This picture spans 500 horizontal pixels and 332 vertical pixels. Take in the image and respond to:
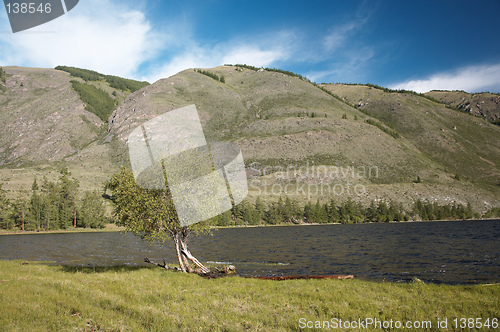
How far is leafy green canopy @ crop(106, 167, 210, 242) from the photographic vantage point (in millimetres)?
25219

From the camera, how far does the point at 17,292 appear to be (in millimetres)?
14344

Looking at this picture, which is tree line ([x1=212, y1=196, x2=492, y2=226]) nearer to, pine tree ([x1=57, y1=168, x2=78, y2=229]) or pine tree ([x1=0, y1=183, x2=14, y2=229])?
pine tree ([x1=57, y1=168, x2=78, y2=229])

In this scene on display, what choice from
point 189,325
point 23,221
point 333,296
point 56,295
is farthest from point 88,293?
point 23,221

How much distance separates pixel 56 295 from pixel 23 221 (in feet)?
452

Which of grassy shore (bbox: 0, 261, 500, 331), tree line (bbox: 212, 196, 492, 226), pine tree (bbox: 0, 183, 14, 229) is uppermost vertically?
pine tree (bbox: 0, 183, 14, 229)

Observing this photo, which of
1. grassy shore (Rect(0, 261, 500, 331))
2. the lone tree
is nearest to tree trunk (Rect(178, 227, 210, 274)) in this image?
the lone tree

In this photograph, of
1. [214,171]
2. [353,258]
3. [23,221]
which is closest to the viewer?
[214,171]

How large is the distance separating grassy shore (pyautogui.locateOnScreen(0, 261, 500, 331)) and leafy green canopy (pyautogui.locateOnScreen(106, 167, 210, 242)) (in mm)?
6522

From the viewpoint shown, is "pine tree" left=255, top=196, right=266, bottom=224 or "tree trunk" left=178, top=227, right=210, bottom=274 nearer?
"tree trunk" left=178, top=227, right=210, bottom=274

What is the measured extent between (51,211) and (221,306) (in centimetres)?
14237

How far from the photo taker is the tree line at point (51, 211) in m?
119

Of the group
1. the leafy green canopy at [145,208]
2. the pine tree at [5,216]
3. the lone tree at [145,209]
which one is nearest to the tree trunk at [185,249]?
the lone tree at [145,209]

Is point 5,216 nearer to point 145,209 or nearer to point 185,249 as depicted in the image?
point 145,209

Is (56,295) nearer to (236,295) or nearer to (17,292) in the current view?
(17,292)
